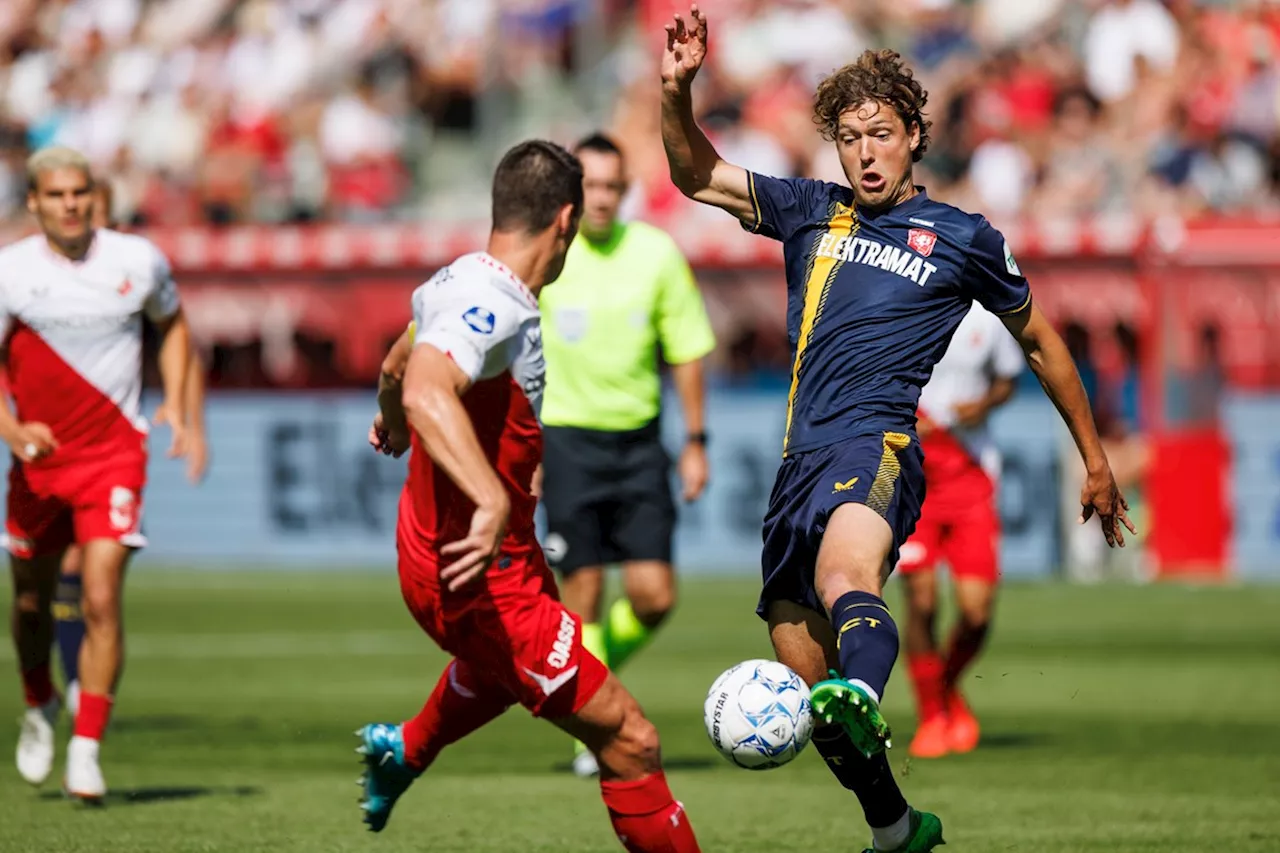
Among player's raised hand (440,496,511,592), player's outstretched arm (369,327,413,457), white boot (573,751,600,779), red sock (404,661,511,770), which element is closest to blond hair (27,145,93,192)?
player's outstretched arm (369,327,413,457)

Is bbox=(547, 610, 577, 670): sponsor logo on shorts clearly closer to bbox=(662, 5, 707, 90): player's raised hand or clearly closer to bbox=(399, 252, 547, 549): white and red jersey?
bbox=(399, 252, 547, 549): white and red jersey

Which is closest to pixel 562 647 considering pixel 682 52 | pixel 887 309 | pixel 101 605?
pixel 887 309

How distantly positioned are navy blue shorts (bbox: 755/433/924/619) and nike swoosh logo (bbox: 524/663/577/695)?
2.65 feet

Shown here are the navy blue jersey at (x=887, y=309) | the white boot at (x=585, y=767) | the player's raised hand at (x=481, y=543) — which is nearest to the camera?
the player's raised hand at (x=481, y=543)

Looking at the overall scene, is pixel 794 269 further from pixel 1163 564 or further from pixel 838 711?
pixel 1163 564

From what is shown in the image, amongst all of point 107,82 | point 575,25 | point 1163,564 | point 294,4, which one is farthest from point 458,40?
point 1163,564

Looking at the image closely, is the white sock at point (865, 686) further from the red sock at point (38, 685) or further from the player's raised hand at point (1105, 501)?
the red sock at point (38, 685)

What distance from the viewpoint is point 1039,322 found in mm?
7145

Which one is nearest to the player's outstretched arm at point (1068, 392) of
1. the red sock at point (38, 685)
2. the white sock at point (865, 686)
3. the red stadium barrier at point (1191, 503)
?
the white sock at point (865, 686)

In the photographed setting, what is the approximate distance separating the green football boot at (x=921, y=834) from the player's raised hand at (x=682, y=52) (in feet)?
8.08

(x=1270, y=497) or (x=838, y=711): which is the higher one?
(x=838, y=711)

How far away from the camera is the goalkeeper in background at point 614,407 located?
10.5 meters

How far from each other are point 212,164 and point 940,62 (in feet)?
27.3

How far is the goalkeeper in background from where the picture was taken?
10.5 metres
